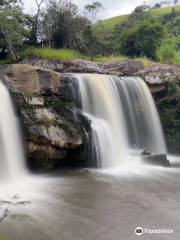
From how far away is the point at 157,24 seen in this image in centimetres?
3438

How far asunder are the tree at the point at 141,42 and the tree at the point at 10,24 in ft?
37.7

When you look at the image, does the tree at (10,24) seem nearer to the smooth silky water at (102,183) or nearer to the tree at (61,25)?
the tree at (61,25)

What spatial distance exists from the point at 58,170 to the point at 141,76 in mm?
9112

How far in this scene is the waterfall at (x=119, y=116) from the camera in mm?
16781

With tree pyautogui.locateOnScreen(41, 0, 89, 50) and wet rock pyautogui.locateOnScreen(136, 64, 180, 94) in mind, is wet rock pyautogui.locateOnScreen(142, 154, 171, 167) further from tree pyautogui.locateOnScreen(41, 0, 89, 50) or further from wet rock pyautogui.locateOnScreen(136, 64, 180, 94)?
tree pyautogui.locateOnScreen(41, 0, 89, 50)

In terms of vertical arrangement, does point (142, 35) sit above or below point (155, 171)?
above

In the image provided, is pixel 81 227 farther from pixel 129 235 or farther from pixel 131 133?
pixel 131 133

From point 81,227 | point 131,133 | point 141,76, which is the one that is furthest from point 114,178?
point 141,76

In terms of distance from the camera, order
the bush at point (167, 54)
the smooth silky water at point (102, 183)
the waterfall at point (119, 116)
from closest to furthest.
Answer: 1. the smooth silky water at point (102, 183)
2. the waterfall at point (119, 116)
3. the bush at point (167, 54)

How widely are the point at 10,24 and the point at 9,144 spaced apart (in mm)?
10548

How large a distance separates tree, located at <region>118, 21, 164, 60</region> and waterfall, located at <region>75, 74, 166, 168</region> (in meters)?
11.9

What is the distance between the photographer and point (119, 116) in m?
19.2

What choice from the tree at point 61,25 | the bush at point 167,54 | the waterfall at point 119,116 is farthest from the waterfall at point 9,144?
the bush at point 167,54

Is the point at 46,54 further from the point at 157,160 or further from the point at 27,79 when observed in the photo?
the point at 157,160
